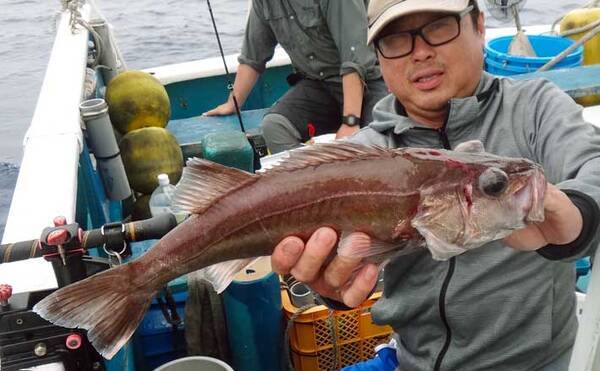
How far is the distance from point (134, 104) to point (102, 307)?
3542mm

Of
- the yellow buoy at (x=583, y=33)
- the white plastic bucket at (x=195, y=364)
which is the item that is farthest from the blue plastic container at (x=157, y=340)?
the yellow buoy at (x=583, y=33)

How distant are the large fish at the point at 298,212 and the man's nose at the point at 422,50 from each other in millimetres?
686

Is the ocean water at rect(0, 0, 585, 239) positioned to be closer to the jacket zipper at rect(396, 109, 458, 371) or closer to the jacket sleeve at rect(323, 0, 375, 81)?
the jacket sleeve at rect(323, 0, 375, 81)

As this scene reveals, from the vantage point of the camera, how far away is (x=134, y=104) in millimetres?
5086

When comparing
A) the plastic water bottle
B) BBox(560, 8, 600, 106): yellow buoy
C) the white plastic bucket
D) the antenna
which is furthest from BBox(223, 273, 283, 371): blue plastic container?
BBox(560, 8, 600, 106): yellow buoy

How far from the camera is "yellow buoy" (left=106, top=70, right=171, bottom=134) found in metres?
5.06

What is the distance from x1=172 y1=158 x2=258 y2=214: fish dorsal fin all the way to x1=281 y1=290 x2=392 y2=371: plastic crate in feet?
5.61

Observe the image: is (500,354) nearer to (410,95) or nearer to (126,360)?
(410,95)

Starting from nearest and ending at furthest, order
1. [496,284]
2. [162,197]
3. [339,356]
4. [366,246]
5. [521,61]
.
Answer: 1. [366,246]
2. [496,284]
3. [339,356]
4. [162,197]
5. [521,61]

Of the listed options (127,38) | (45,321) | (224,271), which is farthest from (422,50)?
(127,38)

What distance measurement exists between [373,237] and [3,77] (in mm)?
14073

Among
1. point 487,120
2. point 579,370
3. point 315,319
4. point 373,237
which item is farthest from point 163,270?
point 315,319

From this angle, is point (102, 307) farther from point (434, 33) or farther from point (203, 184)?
point (434, 33)

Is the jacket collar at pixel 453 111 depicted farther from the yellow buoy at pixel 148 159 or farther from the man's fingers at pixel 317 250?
the yellow buoy at pixel 148 159
